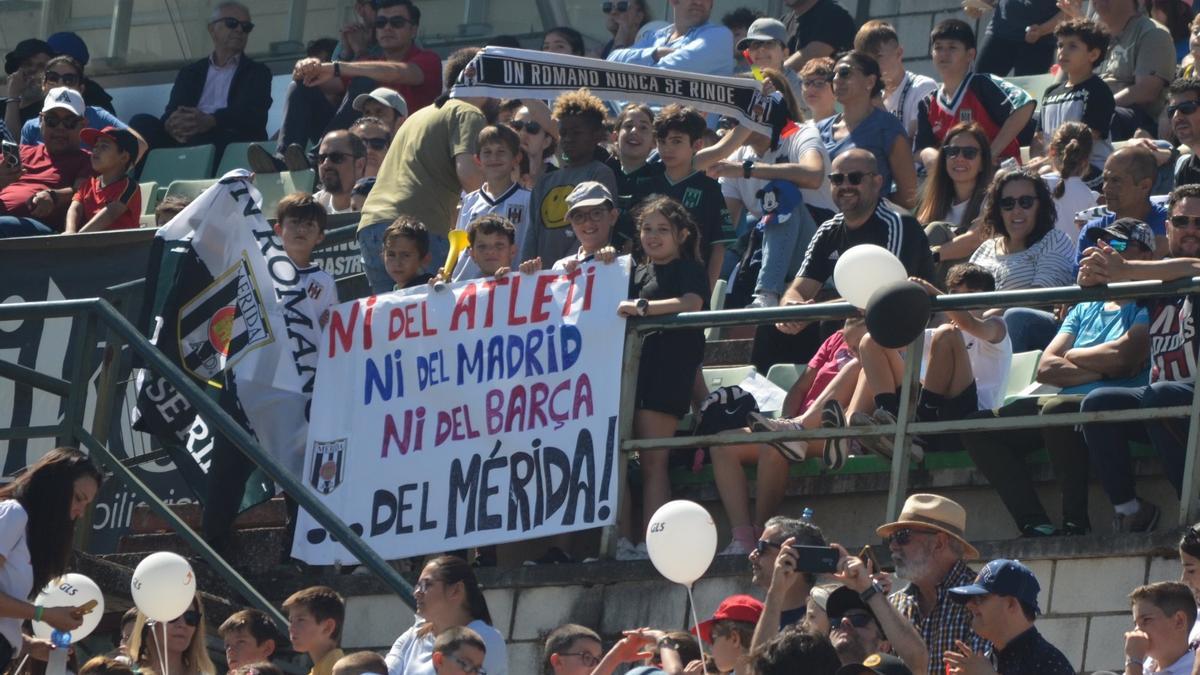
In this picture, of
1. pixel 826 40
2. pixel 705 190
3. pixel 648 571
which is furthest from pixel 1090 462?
pixel 826 40

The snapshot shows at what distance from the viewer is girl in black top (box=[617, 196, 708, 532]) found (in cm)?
1045

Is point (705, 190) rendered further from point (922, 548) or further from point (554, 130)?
point (922, 548)

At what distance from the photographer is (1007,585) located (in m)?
7.29

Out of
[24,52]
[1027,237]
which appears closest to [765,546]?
[1027,237]

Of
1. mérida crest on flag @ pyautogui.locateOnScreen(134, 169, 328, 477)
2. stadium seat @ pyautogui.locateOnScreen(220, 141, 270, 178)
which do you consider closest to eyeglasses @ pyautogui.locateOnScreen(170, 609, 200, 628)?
mérida crest on flag @ pyautogui.locateOnScreen(134, 169, 328, 477)

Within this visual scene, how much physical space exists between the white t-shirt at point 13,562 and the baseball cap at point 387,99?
6933mm

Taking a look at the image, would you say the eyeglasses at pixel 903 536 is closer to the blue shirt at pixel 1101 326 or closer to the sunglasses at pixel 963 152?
the blue shirt at pixel 1101 326

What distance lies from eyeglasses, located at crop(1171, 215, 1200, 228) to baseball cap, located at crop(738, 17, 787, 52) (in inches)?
226

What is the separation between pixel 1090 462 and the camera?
376 inches

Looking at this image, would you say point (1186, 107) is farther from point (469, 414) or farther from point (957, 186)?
point (469, 414)

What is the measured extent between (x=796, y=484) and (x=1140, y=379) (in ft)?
5.33

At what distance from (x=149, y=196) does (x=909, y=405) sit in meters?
8.90

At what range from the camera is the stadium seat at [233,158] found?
57.8 ft

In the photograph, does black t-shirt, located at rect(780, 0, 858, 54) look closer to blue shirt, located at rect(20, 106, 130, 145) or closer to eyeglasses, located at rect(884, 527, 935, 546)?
blue shirt, located at rect(20, 106, 130, 145)
